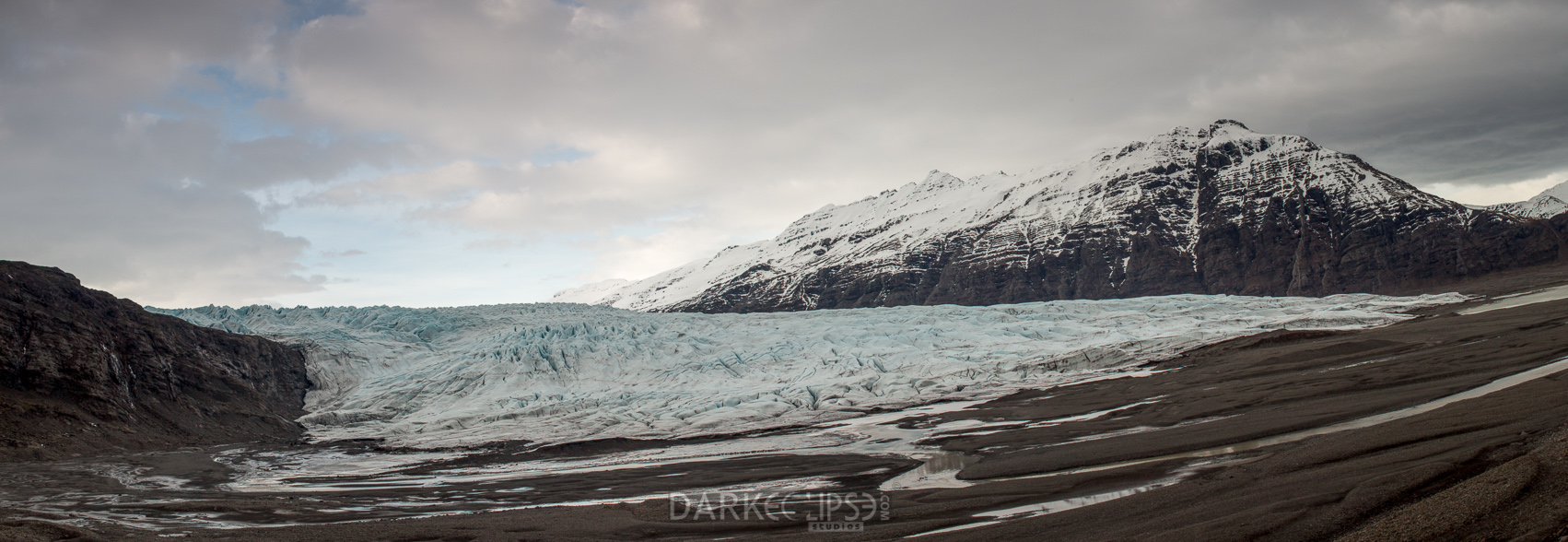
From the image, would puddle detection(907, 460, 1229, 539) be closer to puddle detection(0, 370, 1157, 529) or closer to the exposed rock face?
puddle detection(0, 370, 1157, 529)

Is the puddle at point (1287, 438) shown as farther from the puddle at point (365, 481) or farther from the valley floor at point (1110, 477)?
the puddle at point (365, 481)

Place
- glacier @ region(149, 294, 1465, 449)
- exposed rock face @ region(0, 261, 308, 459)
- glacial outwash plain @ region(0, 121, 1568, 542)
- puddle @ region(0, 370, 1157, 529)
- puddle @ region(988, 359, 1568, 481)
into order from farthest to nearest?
glacier @ region(149, 294, 1465, 449) < exposed rock face @ region(0, 261, 308, 459) < puddle @ region(0, 370, 1157, 529) < puddle @ region(988, 359, 1568, 481) < glacial outwash plain @ region(0, 121, 1568, 542)

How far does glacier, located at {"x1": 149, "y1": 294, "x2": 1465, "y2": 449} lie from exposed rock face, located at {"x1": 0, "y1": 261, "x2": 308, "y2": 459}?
8.06 feet

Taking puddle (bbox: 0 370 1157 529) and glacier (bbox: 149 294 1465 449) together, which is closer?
puddle (bbox: 0 370 1157 529)

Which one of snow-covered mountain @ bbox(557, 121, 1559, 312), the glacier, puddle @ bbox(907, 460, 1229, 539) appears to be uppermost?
snow-covered mountain @ bbox(557, 121, 1559, 312)

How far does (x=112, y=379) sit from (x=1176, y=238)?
373 ft

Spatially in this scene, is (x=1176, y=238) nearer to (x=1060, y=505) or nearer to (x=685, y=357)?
(x=685, y=357)

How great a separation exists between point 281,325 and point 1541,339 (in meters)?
50.5

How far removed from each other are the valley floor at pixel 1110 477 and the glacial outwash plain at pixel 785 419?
0.07 meters

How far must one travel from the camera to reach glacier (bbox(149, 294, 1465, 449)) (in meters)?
26.5

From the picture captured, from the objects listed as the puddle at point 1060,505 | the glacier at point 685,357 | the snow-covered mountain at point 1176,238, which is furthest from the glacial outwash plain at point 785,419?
the snow-covered mountain at point 1176,238

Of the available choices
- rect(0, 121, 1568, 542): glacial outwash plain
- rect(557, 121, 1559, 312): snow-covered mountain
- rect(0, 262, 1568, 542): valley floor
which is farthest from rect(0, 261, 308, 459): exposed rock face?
rect(557, 121, 1559, 312): snow-covered mountain

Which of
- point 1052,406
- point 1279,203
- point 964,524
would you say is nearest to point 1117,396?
point 1052,406

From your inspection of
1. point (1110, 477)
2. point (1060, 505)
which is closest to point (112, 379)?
point (1060, 505)
